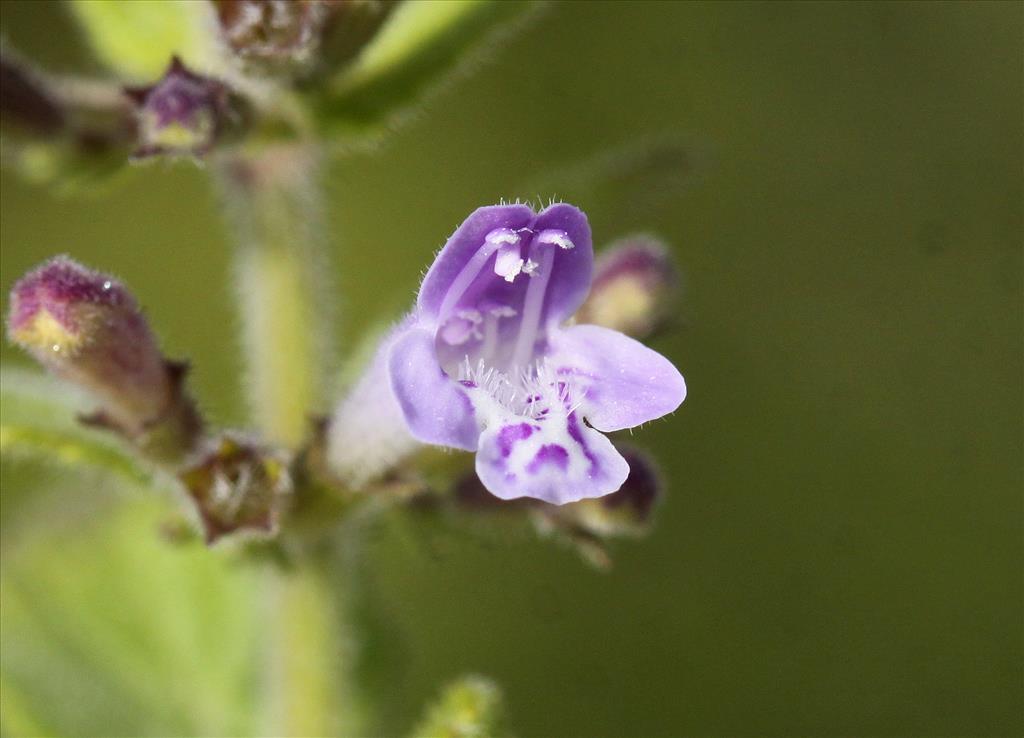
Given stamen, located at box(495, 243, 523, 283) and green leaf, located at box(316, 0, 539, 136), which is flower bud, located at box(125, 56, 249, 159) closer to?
green leaf, located at box(316, 0, 539, 136)

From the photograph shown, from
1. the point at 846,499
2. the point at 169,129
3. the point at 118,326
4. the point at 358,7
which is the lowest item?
the point at 118,326

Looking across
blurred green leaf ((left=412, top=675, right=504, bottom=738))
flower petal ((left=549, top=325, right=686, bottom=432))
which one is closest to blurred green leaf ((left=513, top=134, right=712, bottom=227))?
flower petal ((left=549, top=325, right=686, bottom=432))

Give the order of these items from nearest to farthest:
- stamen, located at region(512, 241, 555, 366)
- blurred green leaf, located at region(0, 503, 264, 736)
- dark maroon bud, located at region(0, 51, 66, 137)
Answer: stamen, located at region(512, 241, 555, 366)
dark maroon bud, located at region(0, 51, 66, 137)
blurred green leaf, located at region(0, 503, 264, 736)

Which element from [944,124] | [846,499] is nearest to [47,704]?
[846,499]

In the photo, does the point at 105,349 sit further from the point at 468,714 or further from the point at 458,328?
the point at 468,714

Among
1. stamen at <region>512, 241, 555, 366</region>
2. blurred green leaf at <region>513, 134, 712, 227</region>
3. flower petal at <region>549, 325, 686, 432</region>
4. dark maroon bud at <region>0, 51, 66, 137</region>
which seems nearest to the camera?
flower petal at <region>549, 325, 686, 432</region>

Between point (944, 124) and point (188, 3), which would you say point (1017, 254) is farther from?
point (188, 3)
